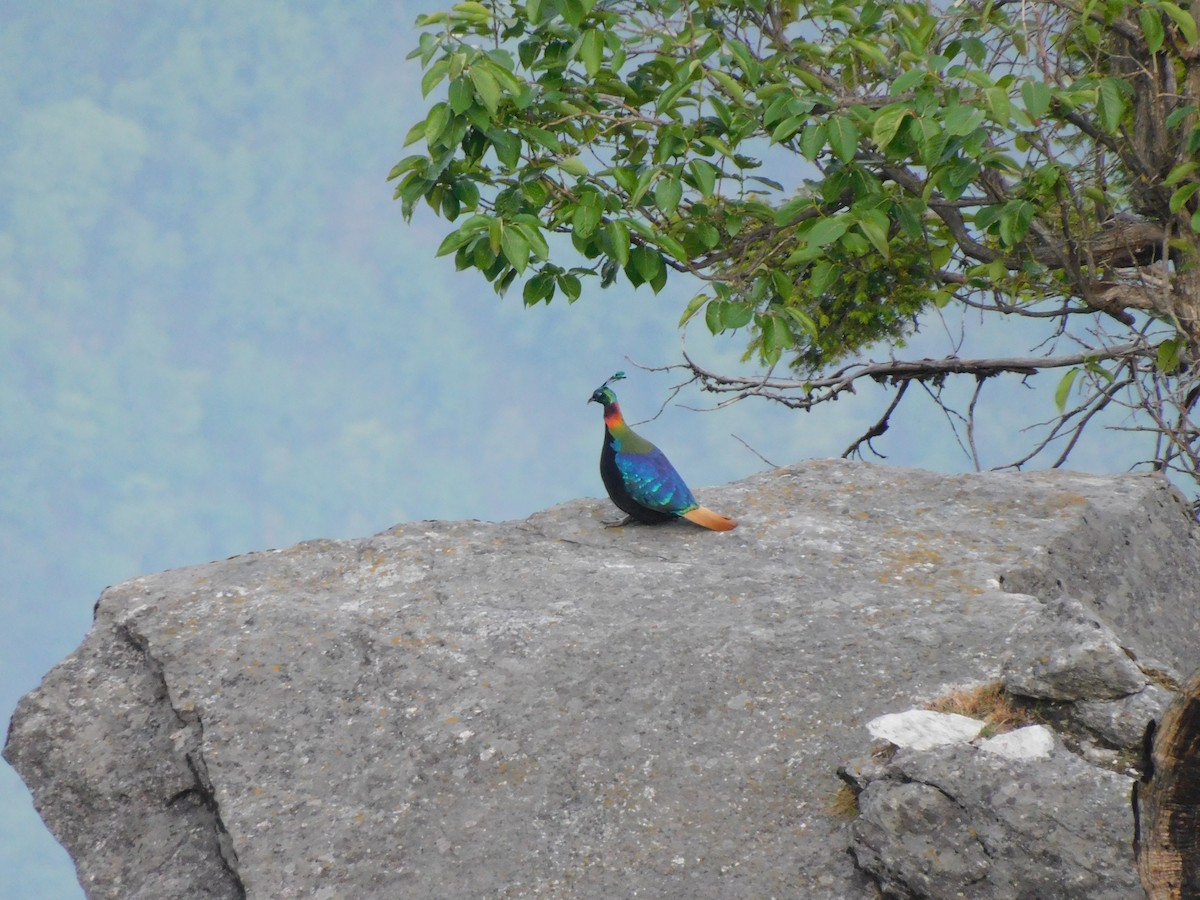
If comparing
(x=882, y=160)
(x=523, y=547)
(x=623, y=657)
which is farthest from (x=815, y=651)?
(x=882, y=160)

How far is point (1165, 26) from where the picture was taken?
9.05 m

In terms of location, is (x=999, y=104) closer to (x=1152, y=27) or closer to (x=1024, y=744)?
(x=1152, y=27)

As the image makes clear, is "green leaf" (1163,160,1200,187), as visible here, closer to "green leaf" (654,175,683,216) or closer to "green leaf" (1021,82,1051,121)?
"green leaf" (1021,82,1051,121)

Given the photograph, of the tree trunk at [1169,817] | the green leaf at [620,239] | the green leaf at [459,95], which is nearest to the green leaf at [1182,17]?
the green leaf at [620,239]

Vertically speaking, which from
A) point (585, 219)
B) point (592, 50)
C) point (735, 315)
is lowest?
point (735, 315)

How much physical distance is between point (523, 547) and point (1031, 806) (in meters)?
3.65

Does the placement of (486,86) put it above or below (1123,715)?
above

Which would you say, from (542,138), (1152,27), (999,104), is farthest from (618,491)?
(1152,27)

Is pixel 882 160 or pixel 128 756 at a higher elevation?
pixel 882 160

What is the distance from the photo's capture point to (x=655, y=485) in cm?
744

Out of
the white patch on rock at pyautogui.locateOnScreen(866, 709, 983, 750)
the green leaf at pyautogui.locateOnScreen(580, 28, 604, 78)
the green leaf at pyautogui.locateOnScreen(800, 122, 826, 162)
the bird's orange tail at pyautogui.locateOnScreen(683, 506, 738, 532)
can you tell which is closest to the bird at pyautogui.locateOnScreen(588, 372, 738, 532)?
the bird's orange tail at pyautogui.locateOnScreen(683, 506, 738, 532)

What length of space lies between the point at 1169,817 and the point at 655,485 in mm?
3830

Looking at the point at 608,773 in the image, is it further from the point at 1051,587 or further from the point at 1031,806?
the point at 1051,587

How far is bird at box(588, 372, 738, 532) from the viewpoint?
24.4 feet
